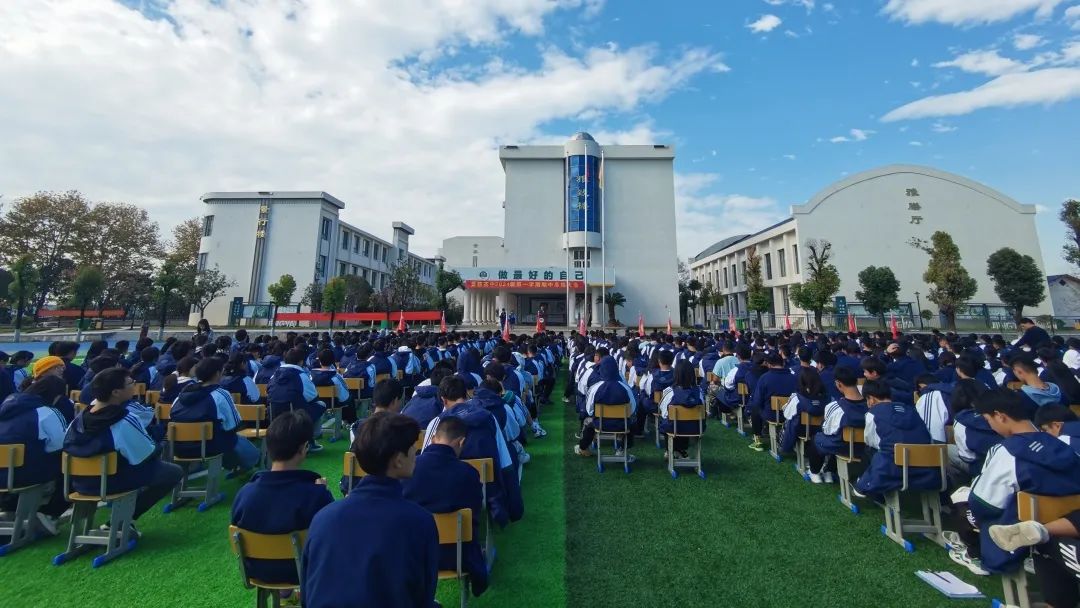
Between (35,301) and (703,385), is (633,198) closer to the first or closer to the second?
(703,385)

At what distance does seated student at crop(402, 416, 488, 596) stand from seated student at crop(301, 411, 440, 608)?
93cm

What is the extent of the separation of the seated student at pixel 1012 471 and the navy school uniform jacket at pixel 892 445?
32.6 inches

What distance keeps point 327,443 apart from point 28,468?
3680 mm

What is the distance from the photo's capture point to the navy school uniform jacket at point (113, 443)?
10.8 feet

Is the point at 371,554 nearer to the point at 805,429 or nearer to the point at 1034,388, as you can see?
the point at 805,429

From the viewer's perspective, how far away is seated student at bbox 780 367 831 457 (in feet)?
16.6

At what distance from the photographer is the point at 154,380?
6.39 metres

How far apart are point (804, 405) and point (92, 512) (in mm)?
7105

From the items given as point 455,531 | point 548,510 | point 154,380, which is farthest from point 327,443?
point 455,531

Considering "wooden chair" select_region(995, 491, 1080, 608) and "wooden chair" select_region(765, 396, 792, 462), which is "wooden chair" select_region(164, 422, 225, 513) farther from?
"wooden chair" select_region(765, 396, 792, 462)

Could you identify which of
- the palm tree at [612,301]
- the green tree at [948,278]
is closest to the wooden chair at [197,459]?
the palm tree at [612,301]

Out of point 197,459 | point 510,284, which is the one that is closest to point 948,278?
point 510,284

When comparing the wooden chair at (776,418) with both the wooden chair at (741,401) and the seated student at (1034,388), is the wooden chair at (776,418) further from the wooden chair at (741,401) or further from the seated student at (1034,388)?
the seated student at (1034,388)

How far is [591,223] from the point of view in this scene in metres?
42.8
